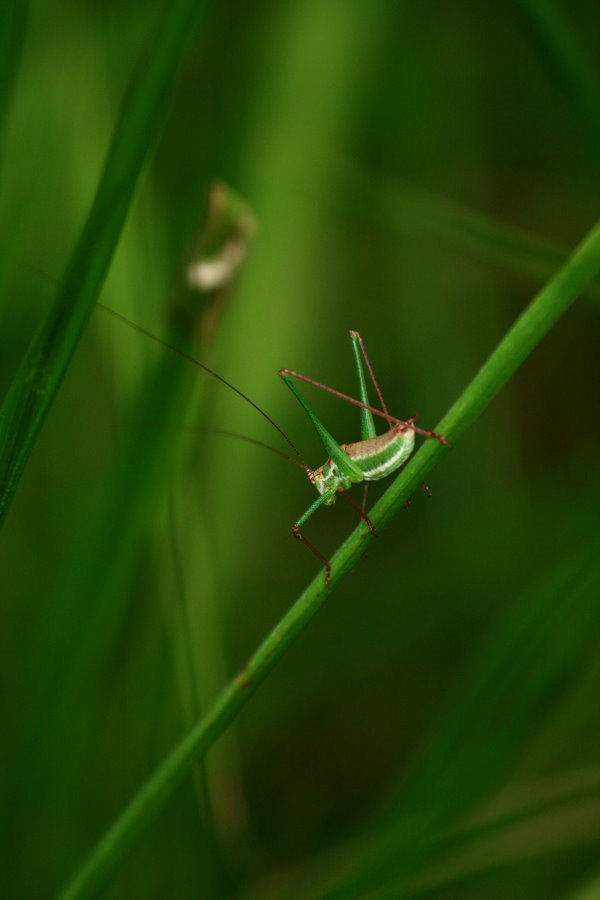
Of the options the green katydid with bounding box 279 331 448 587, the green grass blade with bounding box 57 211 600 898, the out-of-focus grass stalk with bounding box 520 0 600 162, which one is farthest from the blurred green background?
the green katydid with bounding box 279 331 448 587

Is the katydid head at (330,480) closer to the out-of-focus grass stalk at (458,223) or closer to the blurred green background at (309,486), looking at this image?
the blurred green background at (309,486)

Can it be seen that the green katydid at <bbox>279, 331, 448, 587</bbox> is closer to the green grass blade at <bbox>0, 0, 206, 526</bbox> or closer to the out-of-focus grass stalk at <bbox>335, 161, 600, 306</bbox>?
the out-of-focus grass stalk at <bbox>335, 161, 600, 306</bbox>

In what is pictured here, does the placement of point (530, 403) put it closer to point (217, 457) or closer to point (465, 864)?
point (217, 457)

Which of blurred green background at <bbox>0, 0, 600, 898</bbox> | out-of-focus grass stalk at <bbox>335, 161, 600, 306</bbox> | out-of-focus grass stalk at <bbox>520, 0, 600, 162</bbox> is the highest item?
out-of-focus grass stalk at <bbox>520, 0, 600, 162</bbox>

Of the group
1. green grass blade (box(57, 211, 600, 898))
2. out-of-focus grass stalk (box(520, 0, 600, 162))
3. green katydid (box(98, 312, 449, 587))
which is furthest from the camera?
green katydid (box(98, 312, 449, 587))

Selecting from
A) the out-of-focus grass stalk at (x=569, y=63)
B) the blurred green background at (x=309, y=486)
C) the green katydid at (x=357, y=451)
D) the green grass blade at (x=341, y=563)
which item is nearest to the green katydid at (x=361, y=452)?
the green katydid at (x=357, y=451)

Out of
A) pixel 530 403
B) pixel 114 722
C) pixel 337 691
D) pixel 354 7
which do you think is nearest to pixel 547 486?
pixel 530 403

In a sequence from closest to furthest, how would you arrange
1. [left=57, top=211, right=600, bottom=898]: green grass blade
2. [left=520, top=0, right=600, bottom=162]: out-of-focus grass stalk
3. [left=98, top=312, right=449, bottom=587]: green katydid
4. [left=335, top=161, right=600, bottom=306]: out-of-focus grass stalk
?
[left=57, top=211, right=600, bottom=898]: green grass blade
[left=520, top=0, right=600, bottom=162]: out-of-focus grass stalk
[left=98, top=312, right=449, bottom=587]: green katydid
[left=335, top=161, right=600, bottom=306]: out-of-focus grass stalk
